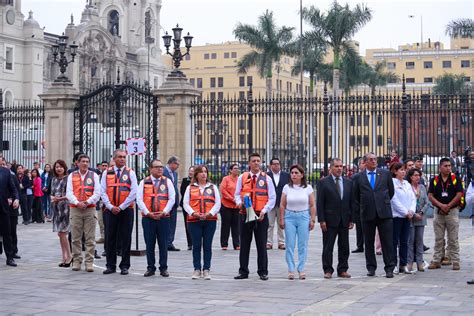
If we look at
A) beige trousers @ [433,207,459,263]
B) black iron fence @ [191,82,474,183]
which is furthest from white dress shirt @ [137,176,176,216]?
black iron fence @ [191,82,474,183]

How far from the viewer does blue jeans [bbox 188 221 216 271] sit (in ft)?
37.2

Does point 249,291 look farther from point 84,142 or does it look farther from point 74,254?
point 84,142

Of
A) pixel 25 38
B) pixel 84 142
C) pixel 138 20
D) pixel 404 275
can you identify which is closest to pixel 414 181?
pixel 404 275

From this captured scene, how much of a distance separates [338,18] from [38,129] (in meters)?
19.6

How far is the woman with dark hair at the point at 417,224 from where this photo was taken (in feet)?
39.4

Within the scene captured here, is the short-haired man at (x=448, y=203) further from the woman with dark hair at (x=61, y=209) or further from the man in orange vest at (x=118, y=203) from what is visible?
the woman with dark hair at (x=61, y=209)

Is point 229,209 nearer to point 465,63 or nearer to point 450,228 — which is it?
point 450,228

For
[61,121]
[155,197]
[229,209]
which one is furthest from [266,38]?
[155,197]

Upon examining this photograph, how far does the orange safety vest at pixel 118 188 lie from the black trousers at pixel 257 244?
1.97m

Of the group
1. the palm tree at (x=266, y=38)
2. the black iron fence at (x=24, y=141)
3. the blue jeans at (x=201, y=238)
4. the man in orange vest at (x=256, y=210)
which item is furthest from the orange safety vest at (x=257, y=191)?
the palm tree at (x=266, y=38)

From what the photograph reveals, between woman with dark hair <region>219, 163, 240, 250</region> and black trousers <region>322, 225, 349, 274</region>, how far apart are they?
12.3 feet

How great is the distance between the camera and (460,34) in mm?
36031

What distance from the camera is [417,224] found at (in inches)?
478

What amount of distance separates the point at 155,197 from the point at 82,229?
4.96 ft
